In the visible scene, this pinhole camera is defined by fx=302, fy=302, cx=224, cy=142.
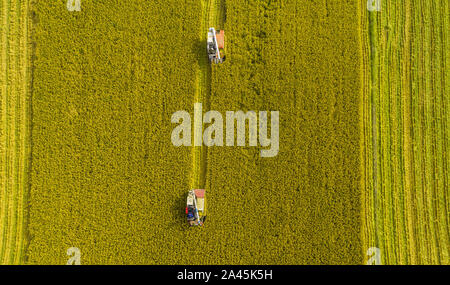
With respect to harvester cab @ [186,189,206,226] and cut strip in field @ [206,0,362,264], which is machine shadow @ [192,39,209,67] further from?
harvester cab @ [186,189,206,226]

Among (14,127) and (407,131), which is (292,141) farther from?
(14,127)

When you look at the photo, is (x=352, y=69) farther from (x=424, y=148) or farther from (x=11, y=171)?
(x=11, y=171)

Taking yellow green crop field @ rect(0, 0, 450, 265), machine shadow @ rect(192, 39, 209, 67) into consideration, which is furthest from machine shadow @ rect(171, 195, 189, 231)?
machine shadow @ rect(192, 39, 209, 67)

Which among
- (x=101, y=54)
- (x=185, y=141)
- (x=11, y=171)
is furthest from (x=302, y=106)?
(x=11, y=171)

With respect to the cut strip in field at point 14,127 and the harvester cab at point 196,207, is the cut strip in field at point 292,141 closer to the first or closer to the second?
the harvester cab at point 196,207

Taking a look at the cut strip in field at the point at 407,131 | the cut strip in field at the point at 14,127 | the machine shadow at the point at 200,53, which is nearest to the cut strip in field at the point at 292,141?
the machine shadow at the point at 200,53

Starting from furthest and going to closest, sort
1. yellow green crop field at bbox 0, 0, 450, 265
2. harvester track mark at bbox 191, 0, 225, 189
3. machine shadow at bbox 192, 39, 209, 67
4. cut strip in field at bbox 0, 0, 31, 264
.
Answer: machine shadow at bbox 192, 39, 209, 67 < harvester track mark at bbox 191, 0, 225, 189 < cut strip in field at bbox 0, 0, 31, 264 < yellow green crop field at bbox 0, 0, 450, 265

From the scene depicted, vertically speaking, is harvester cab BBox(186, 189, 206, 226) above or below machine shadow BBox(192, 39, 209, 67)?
below
